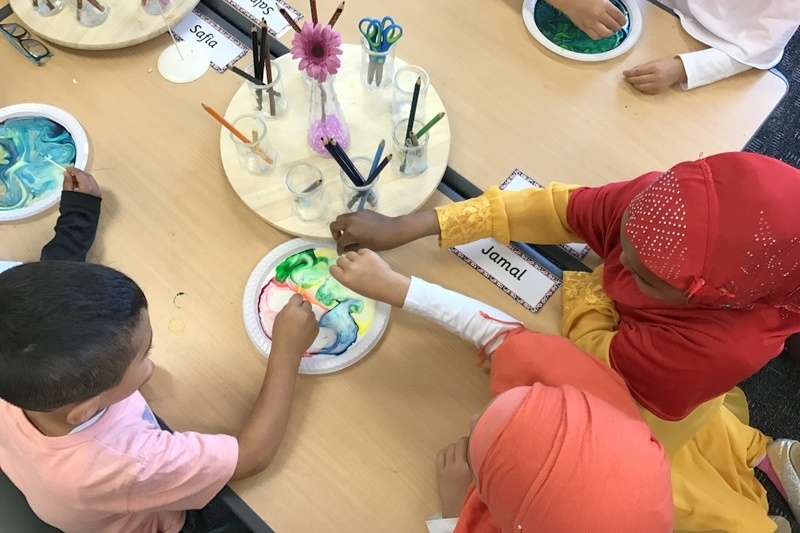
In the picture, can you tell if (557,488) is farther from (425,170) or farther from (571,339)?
(425,170)

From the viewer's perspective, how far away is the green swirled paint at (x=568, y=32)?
1217mm

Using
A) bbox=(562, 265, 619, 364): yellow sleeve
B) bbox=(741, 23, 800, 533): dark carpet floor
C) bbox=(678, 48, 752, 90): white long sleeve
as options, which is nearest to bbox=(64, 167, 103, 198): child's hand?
bbox=(562, 265, 619, 364): yellow sleeve

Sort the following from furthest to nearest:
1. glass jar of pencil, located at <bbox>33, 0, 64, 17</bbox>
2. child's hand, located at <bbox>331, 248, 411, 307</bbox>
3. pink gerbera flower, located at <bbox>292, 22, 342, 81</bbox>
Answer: glass jar of pencil, located at <bbox>33, 0, 64, 17</bbox>
child's hand, located at <bbox>331, 248, 411, 307</bbox>
pink gerbera flower, located at <bbox>292, 22, 342, 81</bbox>

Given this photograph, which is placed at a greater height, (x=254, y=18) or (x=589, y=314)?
(x=254, y=18)

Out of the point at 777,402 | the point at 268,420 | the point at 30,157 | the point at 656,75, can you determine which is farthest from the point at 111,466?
the point at 777,402

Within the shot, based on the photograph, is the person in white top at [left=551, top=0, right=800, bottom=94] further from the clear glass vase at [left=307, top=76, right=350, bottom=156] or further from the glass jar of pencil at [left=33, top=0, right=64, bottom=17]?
the glass jar of pencil at [left=33, top=0, right=64, bottom=17]

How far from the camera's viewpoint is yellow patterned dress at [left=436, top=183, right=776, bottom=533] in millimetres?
984


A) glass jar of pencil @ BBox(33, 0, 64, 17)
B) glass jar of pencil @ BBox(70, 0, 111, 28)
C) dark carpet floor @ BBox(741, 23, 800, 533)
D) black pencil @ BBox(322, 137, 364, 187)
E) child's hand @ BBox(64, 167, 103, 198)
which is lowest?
dark carpet floor @ BBox(741, 23, 800, 533)

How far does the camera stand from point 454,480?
85cm

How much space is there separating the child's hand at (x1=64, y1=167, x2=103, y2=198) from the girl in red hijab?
401 mm

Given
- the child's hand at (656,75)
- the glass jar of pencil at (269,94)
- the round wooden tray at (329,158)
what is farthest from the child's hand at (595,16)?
the glass jar of pencil at (269,94)

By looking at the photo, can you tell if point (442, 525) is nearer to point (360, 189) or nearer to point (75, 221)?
point (360, 189)

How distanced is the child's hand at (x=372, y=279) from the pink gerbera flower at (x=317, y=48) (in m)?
0.28

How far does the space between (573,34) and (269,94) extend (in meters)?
0.62
